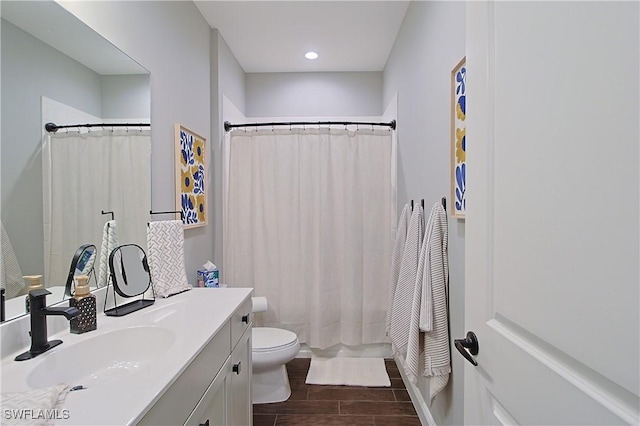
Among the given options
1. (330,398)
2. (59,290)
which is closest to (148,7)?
(59,290)

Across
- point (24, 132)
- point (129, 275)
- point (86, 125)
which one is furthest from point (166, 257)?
point (24, 132)

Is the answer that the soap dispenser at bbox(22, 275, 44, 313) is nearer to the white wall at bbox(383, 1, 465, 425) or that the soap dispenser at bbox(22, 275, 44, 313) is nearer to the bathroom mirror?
the bathroom mirror

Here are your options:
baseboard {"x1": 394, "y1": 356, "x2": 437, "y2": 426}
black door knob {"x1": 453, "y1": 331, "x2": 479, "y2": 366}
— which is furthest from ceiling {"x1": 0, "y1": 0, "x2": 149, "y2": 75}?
baseboard {"x1": 394, "y1": 356, "x2": 437, "y2": 426}

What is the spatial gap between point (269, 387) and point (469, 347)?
5.82 feet

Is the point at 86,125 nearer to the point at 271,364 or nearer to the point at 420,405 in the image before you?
the point at 271,364

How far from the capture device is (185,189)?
2.13 meters

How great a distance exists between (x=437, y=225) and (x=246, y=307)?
102 cm

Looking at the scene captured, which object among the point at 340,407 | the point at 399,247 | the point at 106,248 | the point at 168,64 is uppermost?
the point at 168,64

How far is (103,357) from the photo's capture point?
1127 millimetres

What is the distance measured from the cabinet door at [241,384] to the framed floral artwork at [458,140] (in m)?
1.13

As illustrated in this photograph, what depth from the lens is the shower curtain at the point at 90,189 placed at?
117 cm

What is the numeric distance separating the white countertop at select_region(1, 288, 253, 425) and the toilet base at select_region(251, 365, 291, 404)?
0.98 meters

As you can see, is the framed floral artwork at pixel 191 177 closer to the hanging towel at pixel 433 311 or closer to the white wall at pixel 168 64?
the white wall at pixel 168 64

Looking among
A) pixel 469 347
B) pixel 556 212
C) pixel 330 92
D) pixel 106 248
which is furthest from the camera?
pixel 330 92
